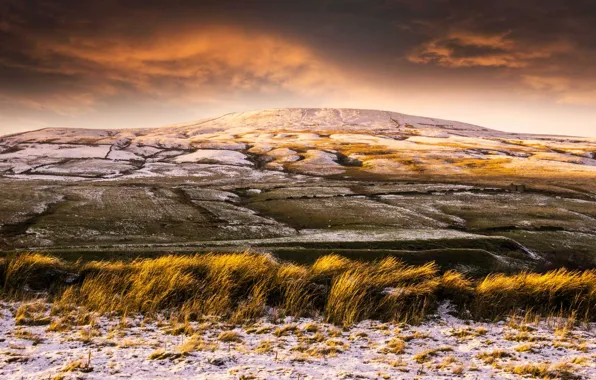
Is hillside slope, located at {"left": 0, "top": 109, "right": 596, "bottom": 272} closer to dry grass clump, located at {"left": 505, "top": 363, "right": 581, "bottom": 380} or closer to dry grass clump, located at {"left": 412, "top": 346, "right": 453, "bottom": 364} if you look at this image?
dry grass clump, located at {"left": 412, "top": 346, "right": 453, "bottom": 364}

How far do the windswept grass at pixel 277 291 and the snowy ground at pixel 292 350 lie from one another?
59cm

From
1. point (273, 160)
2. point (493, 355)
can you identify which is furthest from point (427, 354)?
point (273, 160)

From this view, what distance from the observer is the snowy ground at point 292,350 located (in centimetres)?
720

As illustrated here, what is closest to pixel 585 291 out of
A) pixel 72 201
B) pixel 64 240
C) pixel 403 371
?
pixel 403 371

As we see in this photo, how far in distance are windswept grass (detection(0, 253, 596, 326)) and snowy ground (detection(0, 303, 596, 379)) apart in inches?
23.2

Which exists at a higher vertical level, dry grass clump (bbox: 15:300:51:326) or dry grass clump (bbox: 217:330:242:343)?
dry grass clump (bbox: 15:300:51:326)

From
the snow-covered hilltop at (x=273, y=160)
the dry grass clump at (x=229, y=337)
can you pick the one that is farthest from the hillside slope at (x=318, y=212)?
the dry grass clump at (x=229, y=337)

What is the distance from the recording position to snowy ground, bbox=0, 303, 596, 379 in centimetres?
720

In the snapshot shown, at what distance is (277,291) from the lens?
36.8 feet

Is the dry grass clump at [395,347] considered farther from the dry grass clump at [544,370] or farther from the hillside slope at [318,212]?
the hillside slope at [318,212]

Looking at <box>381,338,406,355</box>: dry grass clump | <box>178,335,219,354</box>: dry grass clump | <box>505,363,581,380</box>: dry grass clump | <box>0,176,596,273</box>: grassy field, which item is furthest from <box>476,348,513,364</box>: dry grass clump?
<box>0,176,596,273</box>: grassy field

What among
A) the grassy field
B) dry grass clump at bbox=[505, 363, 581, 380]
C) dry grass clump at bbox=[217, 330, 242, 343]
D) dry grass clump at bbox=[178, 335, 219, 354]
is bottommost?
the grassy field

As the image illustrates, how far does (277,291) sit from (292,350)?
3087 mm

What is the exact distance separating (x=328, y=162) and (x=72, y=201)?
92802mm
